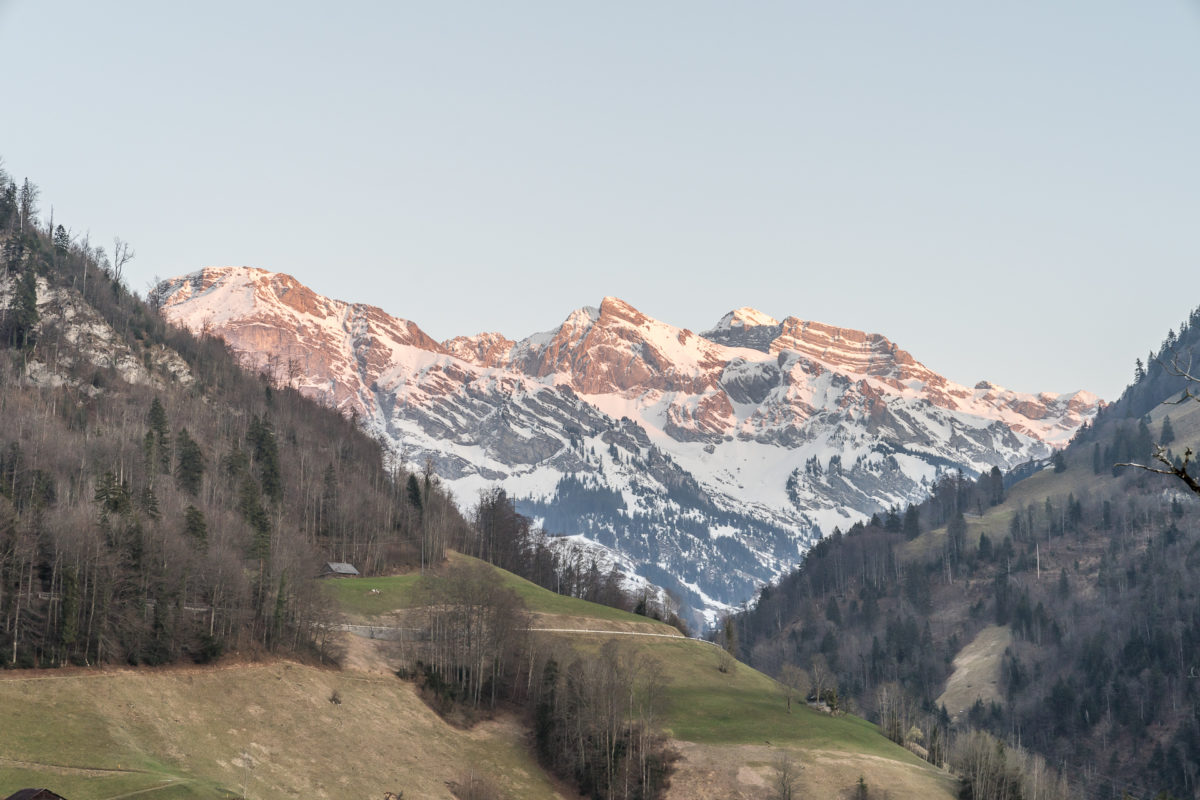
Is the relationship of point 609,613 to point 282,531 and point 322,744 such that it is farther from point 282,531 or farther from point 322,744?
point 322,744

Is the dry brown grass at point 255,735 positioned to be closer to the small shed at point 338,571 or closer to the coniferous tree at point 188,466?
the small shed at point 338,571

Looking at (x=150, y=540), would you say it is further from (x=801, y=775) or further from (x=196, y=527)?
(x=801, y=775)

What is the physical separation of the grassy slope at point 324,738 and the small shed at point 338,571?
6238 mm

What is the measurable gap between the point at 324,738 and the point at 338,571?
59.6 m

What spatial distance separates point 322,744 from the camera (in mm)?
113125

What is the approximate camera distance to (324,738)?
114500 mm

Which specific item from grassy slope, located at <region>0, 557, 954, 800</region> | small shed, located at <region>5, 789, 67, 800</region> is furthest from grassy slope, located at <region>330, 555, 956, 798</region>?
small shed, located at <region>5, 789, 67, 800</region>

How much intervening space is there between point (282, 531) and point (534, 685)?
45.0 meters

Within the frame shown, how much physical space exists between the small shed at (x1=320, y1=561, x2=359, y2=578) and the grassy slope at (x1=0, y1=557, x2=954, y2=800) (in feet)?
20.5

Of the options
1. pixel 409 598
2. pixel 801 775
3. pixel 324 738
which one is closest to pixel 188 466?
pixel 409 598

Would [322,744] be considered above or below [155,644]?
below

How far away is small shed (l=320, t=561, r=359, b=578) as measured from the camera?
170938 millimetres

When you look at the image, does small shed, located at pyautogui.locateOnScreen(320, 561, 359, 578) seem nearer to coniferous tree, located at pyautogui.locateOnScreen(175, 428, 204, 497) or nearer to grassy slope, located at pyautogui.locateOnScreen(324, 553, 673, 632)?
grassy slope, located at pyautogui.locateOnScreen(324, 553, 673, 632)

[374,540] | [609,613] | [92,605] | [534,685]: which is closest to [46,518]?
[92,605]
